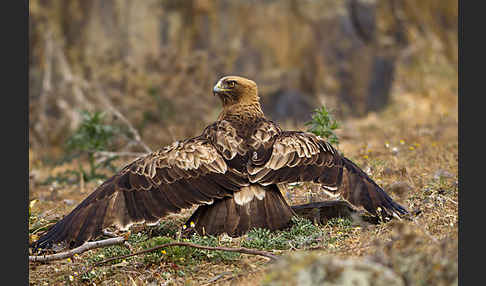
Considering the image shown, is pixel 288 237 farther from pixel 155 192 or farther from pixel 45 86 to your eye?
pixel 45 86

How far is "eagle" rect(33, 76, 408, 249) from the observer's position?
505cm

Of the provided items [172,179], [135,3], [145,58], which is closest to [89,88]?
[145,58]

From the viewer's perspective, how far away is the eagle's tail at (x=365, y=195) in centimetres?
527

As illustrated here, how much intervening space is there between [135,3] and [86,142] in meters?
9.56

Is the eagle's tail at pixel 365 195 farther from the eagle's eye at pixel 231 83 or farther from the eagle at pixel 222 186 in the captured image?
the eagle's eye at pixel 231 83

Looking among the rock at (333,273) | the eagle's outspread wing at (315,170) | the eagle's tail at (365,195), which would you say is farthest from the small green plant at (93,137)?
the rock at (333,273)

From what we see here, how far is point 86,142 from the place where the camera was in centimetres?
869

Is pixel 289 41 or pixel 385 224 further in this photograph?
pixel 289 41

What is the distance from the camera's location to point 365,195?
5.33 m

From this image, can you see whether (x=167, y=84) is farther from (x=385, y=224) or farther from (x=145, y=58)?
(x=385, y=224)

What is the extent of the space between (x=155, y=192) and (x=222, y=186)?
622 mm

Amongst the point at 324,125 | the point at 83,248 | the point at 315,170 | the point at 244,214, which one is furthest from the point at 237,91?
the point at 83,248

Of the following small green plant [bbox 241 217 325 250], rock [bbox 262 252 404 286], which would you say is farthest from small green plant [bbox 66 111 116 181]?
rock [bbox 262 252 404 286]

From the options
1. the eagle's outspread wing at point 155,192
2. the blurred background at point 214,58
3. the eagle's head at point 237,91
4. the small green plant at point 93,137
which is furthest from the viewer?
the blurred background at point 214,58
